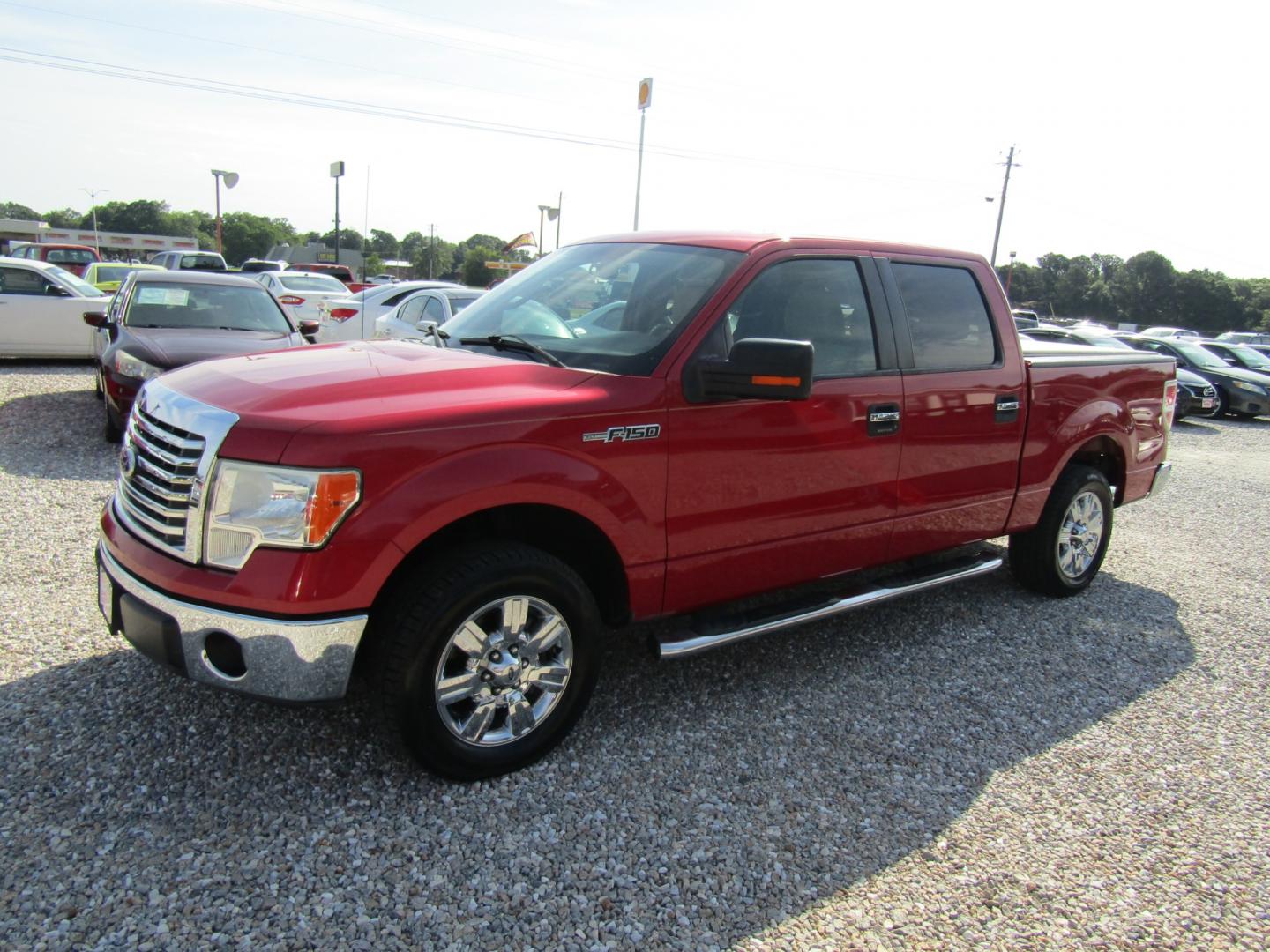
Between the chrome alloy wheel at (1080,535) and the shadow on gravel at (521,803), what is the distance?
114 cm

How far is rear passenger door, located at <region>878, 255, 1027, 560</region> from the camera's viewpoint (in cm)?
405

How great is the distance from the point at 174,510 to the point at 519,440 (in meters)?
1.07

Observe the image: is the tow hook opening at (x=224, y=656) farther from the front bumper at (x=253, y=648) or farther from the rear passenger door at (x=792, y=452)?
the rear passenger door at (x=792, y=452)

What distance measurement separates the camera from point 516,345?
346 cm

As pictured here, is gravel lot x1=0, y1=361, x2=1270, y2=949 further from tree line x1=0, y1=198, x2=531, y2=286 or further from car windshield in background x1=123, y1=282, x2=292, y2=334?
tree line x1=0, y1=198, x2=531, y2=286

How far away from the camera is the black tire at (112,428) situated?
24.9 ft

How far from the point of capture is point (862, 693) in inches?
152

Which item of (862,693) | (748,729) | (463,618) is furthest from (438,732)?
(862,693)

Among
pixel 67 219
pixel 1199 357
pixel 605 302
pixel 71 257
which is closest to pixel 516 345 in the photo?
pixel 605 302

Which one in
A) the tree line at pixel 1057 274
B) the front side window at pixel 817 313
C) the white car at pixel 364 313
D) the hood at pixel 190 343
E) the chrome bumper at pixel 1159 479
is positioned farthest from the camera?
the tree line at pixel 1057 274

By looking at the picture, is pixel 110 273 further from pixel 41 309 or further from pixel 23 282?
pixel 41 309

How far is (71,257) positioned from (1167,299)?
98.2 metres

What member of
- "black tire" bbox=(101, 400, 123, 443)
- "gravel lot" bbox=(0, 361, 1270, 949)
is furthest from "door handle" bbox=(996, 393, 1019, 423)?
"black tire" bbox=(101, 400, 123, 443)

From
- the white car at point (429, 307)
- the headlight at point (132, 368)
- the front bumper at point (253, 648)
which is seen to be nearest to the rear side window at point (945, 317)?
the front bumper at point (253, 648)
